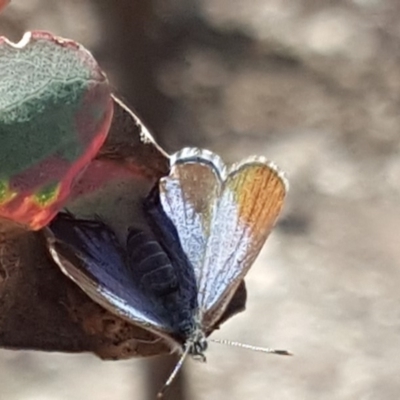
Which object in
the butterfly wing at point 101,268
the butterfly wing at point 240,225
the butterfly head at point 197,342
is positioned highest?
the butterfly wing at point 240,225

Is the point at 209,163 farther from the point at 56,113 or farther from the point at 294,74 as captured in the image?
the point at 294,74

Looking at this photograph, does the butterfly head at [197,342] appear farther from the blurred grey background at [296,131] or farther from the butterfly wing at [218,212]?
the blurred grey background at [296,131]

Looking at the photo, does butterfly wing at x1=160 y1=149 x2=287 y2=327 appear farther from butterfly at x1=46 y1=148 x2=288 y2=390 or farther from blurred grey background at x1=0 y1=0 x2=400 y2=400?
blurred grey background at x1=0 y1=0 x2=400 y2=400

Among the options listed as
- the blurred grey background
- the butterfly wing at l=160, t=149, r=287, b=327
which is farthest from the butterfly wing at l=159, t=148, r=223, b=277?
the blurred grey background

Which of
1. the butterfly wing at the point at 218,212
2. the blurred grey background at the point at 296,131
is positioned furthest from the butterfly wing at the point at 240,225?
the blurred grey background at the point at 296,131

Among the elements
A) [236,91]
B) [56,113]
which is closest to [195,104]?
[236,91]

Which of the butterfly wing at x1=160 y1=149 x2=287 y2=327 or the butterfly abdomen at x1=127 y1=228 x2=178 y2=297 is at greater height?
the butterfly wing at x1=160 y1=149 x2=287 y2=327

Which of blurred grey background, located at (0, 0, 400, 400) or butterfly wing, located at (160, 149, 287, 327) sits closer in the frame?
butterfly wing, located at (160, 149, 287, 327)

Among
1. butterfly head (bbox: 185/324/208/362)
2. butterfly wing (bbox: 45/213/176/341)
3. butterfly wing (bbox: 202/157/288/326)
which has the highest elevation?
butterfly wing (bbox: 202/157/288/326)
